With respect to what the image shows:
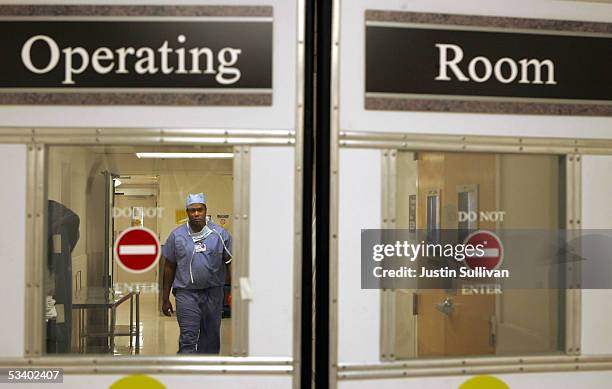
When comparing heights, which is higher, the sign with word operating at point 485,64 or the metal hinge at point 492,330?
the sign with word operating at point 485,64

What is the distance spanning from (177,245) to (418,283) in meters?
0.83

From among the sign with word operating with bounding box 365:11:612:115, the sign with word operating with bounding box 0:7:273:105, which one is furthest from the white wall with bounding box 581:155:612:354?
the sign with word operating with bounding box 0:7:273:105

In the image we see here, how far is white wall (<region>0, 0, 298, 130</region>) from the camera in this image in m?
1.97

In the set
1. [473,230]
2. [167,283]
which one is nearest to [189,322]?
[167,283]

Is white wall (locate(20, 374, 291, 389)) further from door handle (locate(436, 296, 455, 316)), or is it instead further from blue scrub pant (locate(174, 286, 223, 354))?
door handle (locate(436, 296, 455, 316))

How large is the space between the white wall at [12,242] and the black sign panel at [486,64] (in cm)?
122

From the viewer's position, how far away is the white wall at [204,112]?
197 centimetres

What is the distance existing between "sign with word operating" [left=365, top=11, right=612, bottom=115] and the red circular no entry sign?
0.44 metres

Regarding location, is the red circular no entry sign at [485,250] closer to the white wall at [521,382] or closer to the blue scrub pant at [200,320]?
the white wall at [521,382]

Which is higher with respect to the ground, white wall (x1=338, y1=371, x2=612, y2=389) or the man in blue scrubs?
the man in blue scrubs

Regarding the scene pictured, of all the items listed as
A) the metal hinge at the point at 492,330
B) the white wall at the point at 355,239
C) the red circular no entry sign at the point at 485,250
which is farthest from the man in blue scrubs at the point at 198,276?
the metal hinge at the point at 492,330

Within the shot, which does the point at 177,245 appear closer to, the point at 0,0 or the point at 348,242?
the point at 348,242

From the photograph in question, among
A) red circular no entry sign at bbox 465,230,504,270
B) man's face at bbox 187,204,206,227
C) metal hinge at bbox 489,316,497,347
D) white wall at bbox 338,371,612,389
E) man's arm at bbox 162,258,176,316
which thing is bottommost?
white wall at bbox 338,371,612,389

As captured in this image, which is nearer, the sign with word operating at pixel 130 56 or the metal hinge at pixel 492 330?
the sign with word operating at pixel 130 56
